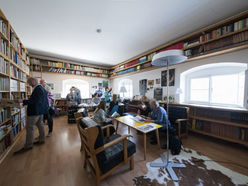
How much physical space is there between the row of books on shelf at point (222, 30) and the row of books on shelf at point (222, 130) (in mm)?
2237

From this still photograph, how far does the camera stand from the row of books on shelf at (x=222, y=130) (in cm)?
206

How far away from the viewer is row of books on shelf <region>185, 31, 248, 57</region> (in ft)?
6.34

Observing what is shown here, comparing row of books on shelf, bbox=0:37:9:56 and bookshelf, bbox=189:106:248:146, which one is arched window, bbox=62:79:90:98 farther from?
bookshelf, bbox=189:106:248:146

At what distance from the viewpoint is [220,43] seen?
2.21 metres

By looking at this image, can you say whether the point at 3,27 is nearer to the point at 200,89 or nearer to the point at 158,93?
the point at 158,93

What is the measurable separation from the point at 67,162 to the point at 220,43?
4.30 m

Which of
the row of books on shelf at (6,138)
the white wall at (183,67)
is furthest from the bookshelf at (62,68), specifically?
the row of books on shelf at (6,138)

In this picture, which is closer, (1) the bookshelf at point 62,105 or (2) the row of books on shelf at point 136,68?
(2) the row of books on shelf at point 136,68

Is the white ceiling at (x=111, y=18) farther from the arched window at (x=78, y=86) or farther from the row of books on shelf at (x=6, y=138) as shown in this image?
the row of books on shelf at (x=6, y=138)

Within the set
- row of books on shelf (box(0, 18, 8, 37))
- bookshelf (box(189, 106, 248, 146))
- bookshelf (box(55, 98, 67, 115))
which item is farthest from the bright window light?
bookshelf (box(55, 98, 67, 115))

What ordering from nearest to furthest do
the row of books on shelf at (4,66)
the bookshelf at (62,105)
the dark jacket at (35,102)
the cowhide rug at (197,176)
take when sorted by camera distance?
the cowhide rug at (197,176) → the row of books on shelf at (4,66) → the dark jacket at (35,102) → the bookshelf at (62,105)

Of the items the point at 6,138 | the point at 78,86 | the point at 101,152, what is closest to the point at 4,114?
the point at 6,138

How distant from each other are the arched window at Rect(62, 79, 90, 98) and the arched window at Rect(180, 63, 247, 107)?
5.17 m

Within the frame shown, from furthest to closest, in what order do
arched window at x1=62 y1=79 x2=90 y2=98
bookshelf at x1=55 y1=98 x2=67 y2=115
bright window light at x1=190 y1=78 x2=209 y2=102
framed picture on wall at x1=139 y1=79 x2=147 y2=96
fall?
arched window at x1=62 y1=79 x2=90 y2=98 < bookshelf at x1=55 y1=98 x2=67 y2=115 < framed picture on wall at x1=139 y1=79 x2=147 y2=96 < bright window light at x1=190 y1=78 x2=209 y2=102
